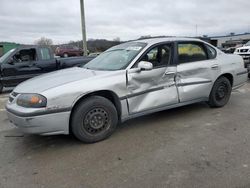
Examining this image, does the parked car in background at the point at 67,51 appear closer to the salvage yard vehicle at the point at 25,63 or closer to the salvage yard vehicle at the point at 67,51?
the salvage yard vehicle at the point at 67,51

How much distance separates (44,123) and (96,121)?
79 cm

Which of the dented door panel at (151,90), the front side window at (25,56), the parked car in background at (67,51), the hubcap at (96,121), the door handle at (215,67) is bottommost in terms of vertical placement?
the hubcap at (96,121)

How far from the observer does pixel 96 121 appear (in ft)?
13.1

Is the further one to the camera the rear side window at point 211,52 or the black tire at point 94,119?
the rear side window at point 211,52

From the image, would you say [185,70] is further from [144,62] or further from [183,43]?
[144,62]

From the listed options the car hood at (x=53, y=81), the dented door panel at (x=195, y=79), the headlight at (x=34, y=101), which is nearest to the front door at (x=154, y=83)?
the dented door panel at (x=195, y=79)

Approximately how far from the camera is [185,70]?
4926 mm

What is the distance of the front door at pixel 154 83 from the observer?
14.0ft

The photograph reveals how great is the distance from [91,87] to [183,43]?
2.28m

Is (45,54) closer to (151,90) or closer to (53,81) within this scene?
(53,81)

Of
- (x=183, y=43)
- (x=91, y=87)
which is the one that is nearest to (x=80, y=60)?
(x=183, y=43)

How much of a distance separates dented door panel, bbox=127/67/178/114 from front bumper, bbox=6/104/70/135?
1126 millimetres

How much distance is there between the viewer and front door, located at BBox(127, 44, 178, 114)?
428cm

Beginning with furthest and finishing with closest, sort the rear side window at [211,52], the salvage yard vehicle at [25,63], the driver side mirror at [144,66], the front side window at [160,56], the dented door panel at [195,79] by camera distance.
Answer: the salvage yard vehicle at [25,63]
the rear side window at [211,52]
the dented door panel at [195,79]
the front side window at [160,56]
the driver side mirror at [144,66]
